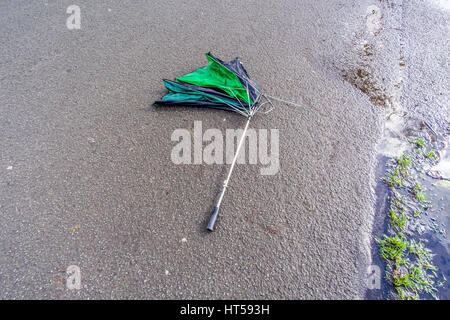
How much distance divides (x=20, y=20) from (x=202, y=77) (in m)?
3.34

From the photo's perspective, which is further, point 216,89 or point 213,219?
point 216,89

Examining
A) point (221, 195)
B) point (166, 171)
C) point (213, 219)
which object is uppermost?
point (166, 171)

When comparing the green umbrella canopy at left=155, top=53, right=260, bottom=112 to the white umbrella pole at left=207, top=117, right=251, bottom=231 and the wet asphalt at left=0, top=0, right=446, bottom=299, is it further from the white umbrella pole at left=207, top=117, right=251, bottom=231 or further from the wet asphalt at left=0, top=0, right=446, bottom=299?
the white umbrella pole at left=207, top=117, right=251, bottom=231

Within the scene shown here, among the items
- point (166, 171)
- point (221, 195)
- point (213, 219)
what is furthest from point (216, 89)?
point (213, 219)

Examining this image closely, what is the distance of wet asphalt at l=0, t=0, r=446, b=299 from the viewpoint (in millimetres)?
2250

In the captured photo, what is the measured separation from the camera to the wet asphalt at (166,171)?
7.38ft

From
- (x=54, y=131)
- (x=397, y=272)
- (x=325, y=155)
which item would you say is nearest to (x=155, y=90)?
(x=54, y=131)

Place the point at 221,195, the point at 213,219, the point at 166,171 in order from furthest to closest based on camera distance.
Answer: the point at 166,171
the point at 221,195
the point at 213,219

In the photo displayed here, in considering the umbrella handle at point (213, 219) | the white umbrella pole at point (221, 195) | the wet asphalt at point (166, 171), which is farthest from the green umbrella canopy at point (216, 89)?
the umbrella handle at point (213, 219)

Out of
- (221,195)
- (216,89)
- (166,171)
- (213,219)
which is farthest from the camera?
(216,89)

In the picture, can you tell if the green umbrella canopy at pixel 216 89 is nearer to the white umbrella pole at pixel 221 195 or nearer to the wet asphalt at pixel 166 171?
the wet asphalt at pixel 166 171

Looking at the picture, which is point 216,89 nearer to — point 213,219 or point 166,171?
point 166,171

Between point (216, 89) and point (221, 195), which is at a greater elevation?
point (216, 89)

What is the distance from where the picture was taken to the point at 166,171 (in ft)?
9.40
